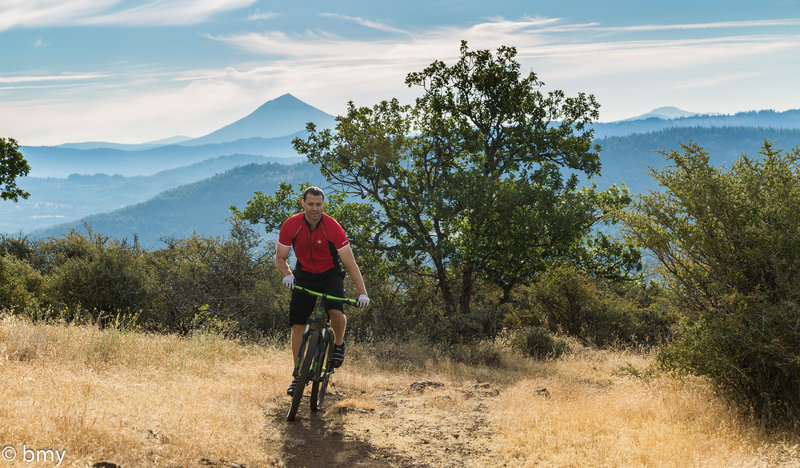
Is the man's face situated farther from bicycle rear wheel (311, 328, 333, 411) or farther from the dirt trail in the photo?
the dirt trail

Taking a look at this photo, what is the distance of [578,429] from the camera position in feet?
18.3

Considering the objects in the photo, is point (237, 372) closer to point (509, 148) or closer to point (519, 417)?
point (519, 417)

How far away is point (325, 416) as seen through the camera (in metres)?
6.09

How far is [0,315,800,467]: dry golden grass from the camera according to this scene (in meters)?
4.43

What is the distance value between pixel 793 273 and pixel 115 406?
6.91 meters

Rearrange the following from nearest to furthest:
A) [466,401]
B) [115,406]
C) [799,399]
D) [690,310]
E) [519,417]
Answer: [115,406] → [799,399] → [519,417] → [690,310] → [466,401]

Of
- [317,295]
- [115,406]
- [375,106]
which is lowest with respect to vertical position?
[115,406]

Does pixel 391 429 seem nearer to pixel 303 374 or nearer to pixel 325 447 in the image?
pixel 325 447

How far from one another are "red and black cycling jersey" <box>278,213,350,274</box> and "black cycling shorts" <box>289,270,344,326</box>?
0.25 feet

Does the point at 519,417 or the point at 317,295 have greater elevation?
the point at 317,295

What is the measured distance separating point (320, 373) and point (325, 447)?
1.02 meters

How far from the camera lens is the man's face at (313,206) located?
5.75m

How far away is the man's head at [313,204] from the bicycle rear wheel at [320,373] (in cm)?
131

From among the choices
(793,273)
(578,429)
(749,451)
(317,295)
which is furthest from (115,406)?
(793,273)
